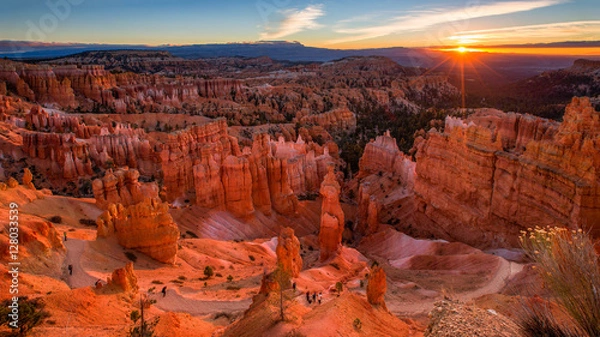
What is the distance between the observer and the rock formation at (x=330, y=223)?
25.6 m

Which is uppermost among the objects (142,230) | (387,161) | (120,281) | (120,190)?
(120,281)

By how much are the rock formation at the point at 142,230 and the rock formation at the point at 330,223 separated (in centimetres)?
993

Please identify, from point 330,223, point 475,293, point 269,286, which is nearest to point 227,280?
point 269,286

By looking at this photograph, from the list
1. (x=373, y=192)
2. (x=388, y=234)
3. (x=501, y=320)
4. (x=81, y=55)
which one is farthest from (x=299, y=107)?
(x=81, y=55)

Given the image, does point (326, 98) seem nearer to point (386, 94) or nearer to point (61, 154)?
point (386, 94)

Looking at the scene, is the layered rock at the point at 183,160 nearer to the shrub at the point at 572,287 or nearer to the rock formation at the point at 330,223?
the rock formation at the point at 330,223

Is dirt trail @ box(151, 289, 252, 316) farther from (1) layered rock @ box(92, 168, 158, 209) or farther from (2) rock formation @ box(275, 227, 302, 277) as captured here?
(1) layered rock @ box(92, 168, 158, 209)

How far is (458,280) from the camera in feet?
66.7

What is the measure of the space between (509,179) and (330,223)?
11.0 metres

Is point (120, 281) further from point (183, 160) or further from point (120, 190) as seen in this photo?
point (183, 160)

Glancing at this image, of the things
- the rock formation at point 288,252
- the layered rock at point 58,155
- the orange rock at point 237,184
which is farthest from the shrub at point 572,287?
the layered rock at point 58,155

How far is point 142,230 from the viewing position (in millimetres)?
19016

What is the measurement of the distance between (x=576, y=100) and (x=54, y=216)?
28.1 m

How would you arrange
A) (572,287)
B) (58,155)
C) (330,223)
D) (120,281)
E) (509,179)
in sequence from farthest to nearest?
(58,155) → (330,223) → (509,179) → (120,281) → (572,287)
